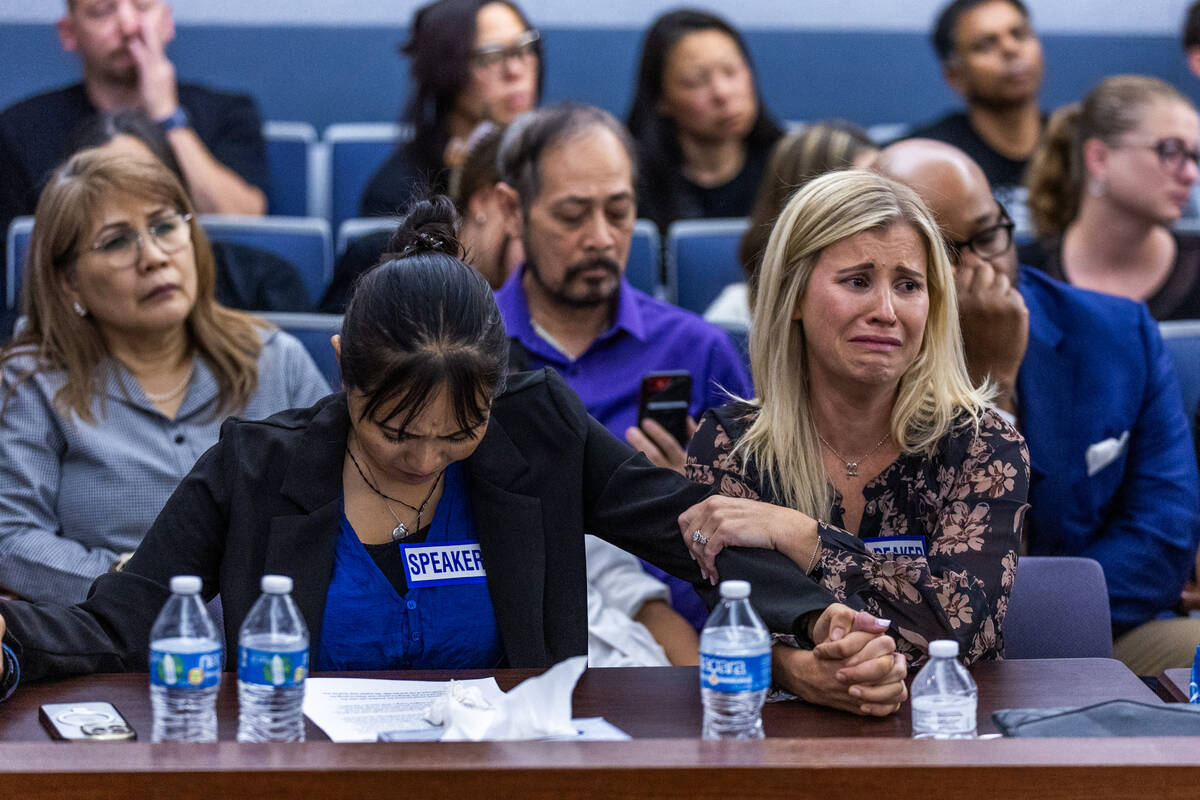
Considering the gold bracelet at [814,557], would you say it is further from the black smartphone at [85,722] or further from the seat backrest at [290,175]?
the seat backrest at [290,175]

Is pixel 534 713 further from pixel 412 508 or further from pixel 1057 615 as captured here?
pixel 1057 615

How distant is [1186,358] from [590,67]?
297 centimetres

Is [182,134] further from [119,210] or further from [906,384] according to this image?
[906,384]

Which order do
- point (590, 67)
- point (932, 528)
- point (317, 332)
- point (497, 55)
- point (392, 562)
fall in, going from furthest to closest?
point (590, 67), point (497, 55), point (317, 332), point (932, 528), point (392, 562)

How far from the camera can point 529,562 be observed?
5.95 ft

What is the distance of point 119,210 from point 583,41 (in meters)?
2.95

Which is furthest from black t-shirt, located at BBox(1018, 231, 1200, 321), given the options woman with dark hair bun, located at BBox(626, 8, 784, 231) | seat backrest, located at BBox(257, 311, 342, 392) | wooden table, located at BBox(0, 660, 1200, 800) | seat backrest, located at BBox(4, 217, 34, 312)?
seat backrest, located at BBox(4, 217, 34, 312)

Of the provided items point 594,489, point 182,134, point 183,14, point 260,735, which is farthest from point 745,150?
point 260,735

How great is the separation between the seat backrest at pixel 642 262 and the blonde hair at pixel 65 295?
117cm

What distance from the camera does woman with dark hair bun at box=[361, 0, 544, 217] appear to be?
156 inches

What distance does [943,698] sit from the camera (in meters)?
1.48

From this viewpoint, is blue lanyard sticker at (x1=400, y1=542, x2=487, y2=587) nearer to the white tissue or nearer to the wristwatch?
the white tissue

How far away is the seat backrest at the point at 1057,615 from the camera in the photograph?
189cm

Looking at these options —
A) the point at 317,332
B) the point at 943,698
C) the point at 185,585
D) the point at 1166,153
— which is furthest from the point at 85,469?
the point at 1166,153
